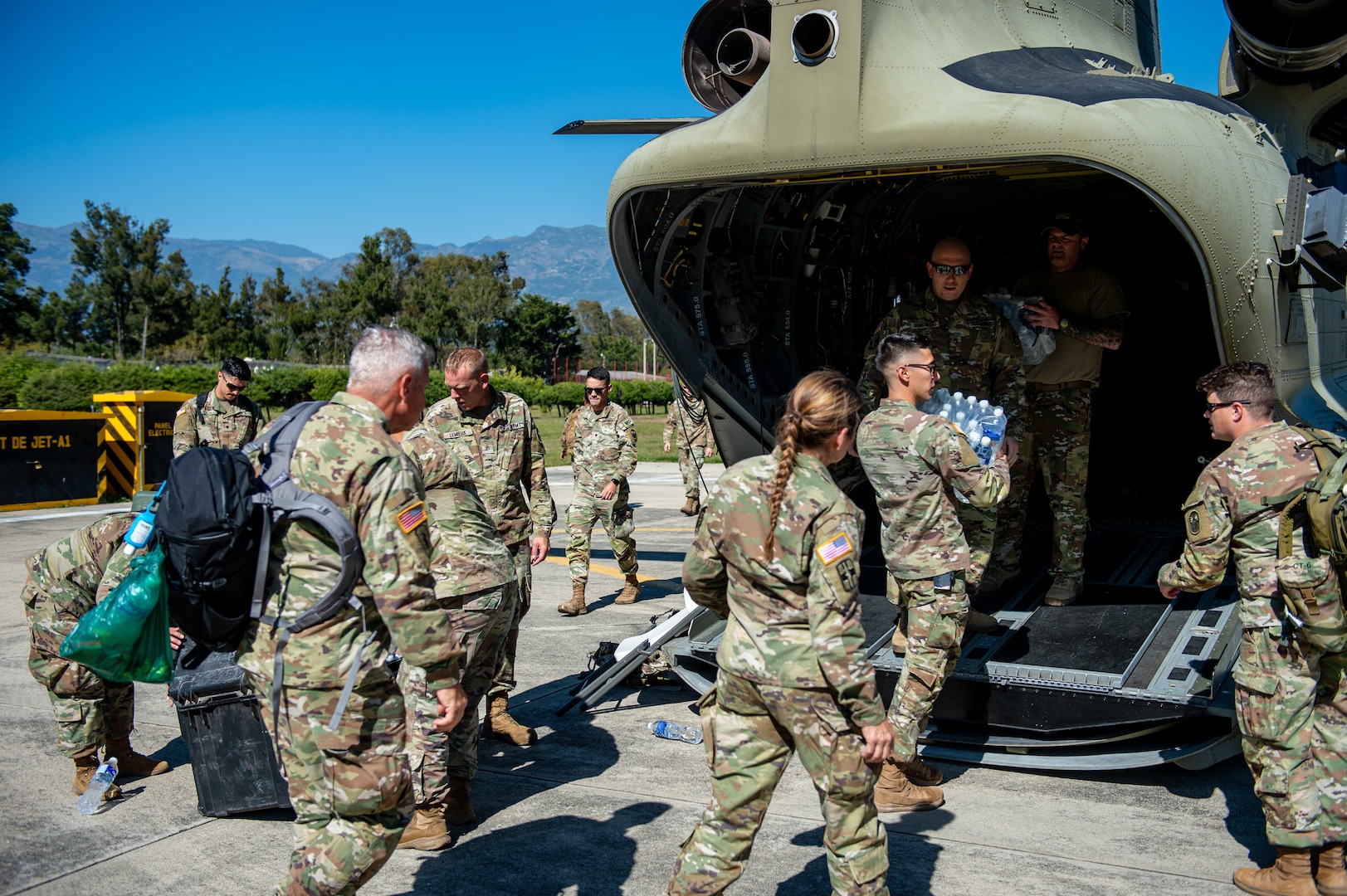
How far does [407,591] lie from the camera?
2812 mm

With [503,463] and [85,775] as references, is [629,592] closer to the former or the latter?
[503,463]

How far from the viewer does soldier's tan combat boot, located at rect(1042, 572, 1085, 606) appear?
19.7ft

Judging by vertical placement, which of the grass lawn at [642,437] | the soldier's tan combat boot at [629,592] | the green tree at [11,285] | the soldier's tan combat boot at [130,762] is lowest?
the grass lawn at [642,437]

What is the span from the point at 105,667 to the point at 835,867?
2.22 meters

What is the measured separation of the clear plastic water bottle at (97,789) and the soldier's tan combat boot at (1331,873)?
4715mm

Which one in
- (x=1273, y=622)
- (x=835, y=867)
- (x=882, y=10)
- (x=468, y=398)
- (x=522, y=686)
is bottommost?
(x=522, y=686)

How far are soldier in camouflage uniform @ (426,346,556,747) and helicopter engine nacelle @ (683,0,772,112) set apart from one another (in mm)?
2086

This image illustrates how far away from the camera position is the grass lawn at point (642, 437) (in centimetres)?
2295

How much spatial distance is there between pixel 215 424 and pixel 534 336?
68892 mm

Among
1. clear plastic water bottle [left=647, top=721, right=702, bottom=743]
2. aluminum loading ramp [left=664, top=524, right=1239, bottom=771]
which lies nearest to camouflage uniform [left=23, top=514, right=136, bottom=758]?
clear plastic water bottle [left=647, top=721, right=702, bottom=743]

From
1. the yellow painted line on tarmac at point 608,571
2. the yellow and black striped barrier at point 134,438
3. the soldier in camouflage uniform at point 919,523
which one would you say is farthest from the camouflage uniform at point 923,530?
the yellow and black striped barrier at point 134,438

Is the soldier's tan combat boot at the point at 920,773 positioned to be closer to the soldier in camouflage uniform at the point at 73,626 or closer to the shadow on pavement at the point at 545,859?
the shadow on pavement at the point at 545,859

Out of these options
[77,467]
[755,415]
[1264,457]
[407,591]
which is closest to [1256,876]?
[1264,457]

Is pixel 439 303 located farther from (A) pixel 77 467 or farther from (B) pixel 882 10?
(B) pixel 882 10
